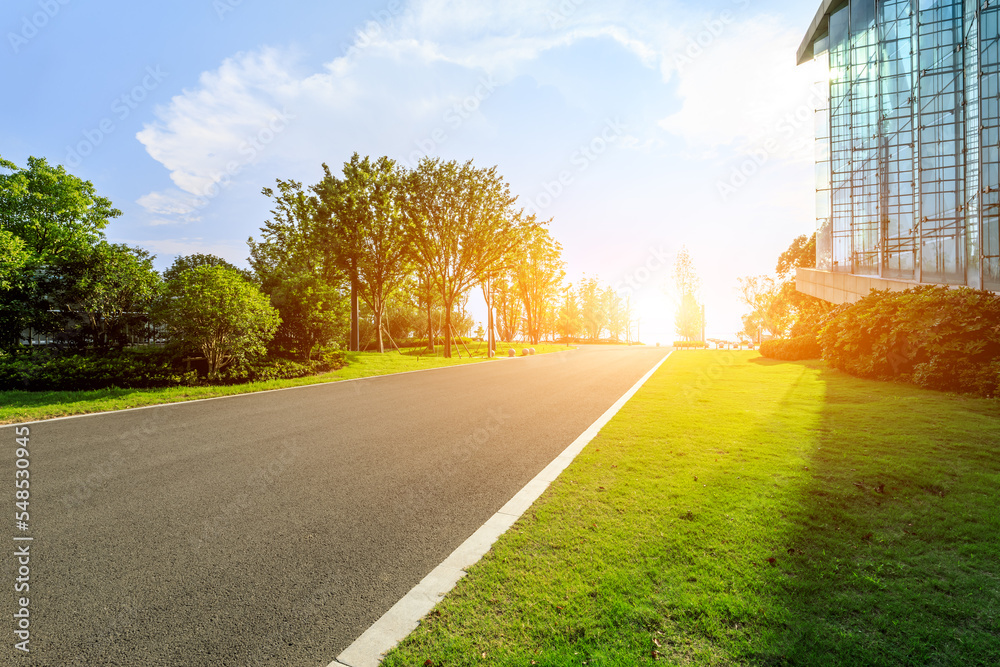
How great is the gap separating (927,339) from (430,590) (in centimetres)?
1287

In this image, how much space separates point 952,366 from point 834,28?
28.9 meters

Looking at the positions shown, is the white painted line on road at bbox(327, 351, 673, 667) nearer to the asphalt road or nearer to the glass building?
the asphalt road

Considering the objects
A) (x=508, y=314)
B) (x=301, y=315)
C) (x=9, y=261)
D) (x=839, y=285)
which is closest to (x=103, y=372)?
(x=9, y=261)

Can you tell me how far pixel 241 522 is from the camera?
147 inches

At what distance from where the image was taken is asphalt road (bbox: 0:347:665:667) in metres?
2.35

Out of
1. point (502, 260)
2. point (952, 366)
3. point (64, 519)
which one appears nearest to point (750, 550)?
point (64, 519)

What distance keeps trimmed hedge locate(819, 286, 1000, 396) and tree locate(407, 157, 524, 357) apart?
1961 centimetres

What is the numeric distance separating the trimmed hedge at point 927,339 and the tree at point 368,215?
23210mm

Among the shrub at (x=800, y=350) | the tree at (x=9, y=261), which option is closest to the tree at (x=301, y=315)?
the tree at (x=9, y=261)

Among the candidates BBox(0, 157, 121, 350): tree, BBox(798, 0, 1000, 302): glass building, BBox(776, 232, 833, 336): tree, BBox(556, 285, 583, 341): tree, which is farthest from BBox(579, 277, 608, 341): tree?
BBox(0, 157, 121, 350): tree

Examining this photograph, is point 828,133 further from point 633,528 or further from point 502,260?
point 633,528

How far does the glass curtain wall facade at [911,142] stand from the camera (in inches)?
560

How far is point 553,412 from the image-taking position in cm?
893

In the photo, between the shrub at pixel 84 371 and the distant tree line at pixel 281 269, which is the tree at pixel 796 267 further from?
the shrub at pixel 84 371
